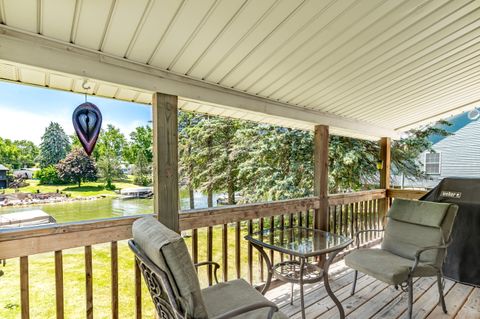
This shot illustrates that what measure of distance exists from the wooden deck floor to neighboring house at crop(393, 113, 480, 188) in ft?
18.8

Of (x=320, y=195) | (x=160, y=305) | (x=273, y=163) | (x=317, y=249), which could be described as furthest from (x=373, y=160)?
(x=160, y=305)

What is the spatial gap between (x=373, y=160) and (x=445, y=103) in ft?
9.66

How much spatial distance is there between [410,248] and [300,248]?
145cm

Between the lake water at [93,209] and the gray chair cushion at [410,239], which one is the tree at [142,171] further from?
the gray chair cushion at [410,239]

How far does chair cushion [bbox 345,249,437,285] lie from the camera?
240cm

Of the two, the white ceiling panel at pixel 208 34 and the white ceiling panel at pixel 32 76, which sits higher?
the white ceiling panel at pixel 208 34

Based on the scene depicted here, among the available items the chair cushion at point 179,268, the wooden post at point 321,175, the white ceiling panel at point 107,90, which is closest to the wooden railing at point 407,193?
the wooden post at point 321,175

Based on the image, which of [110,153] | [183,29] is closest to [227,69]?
[183,29]

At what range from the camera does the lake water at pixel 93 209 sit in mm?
1922

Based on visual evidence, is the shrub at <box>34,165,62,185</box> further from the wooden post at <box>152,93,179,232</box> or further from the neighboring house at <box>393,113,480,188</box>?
the neighboring house at <box>393,113,480,188</box>

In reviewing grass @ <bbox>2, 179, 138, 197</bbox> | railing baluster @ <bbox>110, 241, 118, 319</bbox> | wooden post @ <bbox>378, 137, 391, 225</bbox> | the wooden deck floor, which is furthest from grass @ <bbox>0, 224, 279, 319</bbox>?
wooden post @ <bbox>378, 137, 391, 225</bbox>

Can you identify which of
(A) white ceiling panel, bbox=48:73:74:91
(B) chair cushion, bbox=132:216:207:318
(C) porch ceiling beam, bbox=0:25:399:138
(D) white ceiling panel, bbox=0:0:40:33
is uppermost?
(D) white ceiling panel, bbox=0:0:40:33

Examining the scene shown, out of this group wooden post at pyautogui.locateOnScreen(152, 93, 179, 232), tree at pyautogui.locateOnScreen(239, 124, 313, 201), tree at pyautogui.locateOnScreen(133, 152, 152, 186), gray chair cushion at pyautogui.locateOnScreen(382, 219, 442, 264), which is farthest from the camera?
tree at pyautogui.locateOnScreen(239, 124, 313, 201)

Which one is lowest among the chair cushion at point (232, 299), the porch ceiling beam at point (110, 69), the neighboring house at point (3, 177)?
the chair cushion at point (232, 299)
